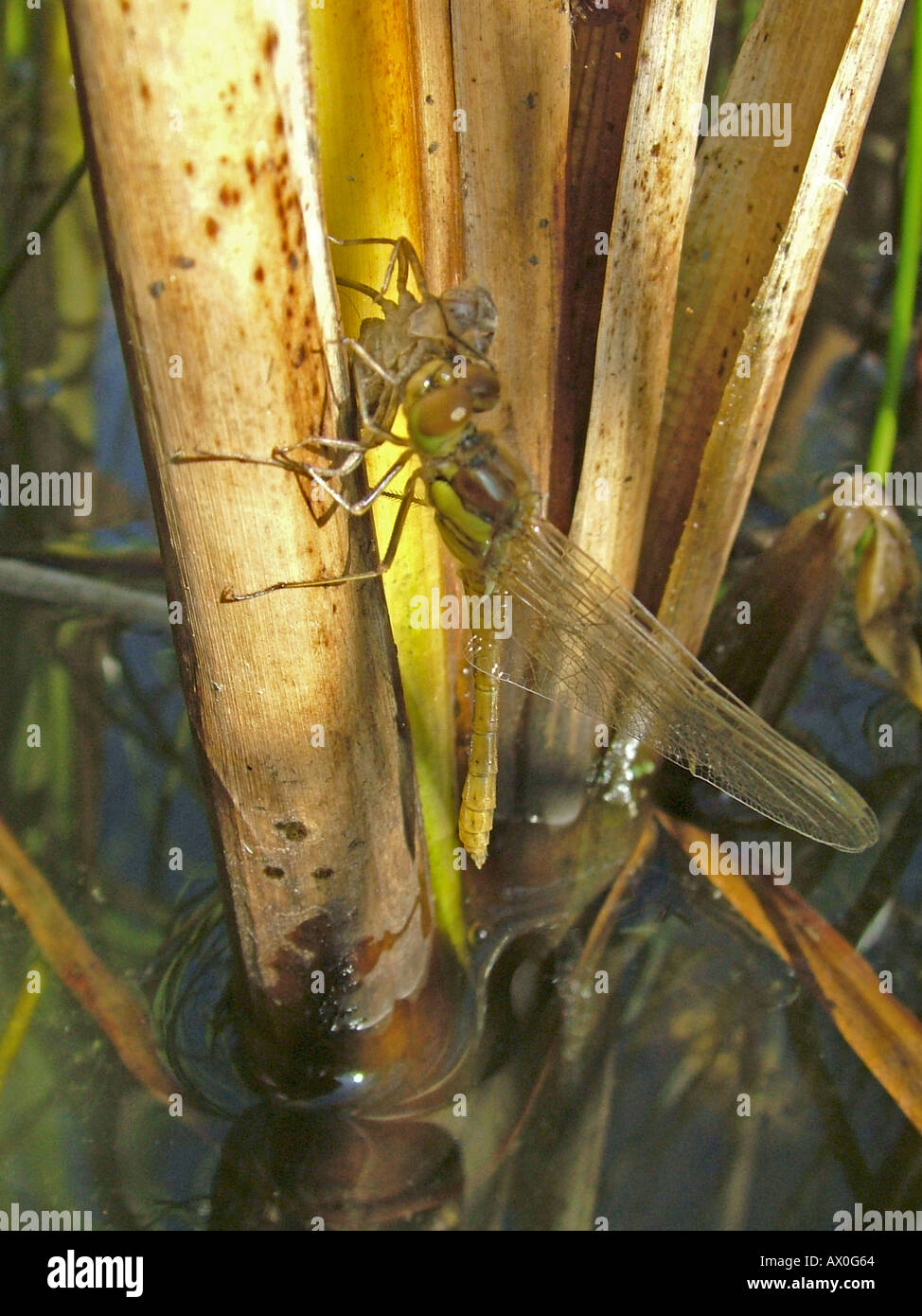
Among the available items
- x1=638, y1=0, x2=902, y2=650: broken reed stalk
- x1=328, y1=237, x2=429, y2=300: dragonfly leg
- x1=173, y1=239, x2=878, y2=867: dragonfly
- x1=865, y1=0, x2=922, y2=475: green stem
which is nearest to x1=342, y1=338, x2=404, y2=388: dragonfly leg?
x1=173, y1=239, x2=878, y2=867: dragonfly

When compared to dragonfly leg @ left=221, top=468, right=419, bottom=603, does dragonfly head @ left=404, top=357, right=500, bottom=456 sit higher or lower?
higher

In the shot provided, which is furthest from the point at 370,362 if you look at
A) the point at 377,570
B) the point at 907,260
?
the point at 907,260

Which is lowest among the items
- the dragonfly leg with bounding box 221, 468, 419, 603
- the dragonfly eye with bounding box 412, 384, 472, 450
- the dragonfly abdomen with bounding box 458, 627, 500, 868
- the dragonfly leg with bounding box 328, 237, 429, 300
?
the dragonfly abdomen with bounding box 458, 627, 500, 868

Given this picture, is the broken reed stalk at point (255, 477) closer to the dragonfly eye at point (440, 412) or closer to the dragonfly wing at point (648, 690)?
the dragonfly eye at point (440, 412)

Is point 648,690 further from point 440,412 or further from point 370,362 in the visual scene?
point 370,362

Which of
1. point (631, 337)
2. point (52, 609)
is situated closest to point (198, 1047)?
point (52, 609)

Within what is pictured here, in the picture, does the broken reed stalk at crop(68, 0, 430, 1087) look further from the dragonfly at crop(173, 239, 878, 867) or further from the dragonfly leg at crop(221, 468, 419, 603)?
the dragonfly at crop(173, 239, 878, 867)
